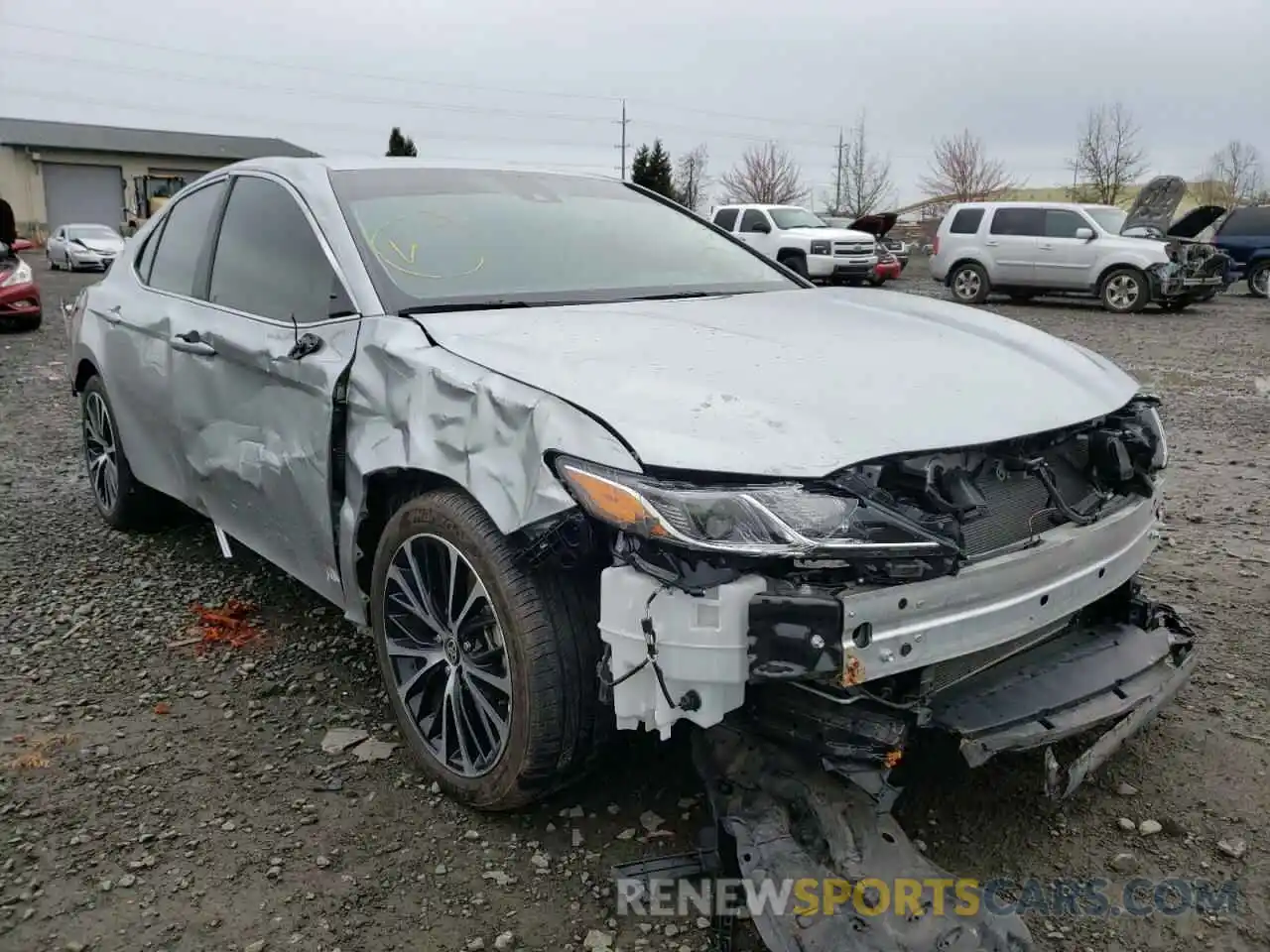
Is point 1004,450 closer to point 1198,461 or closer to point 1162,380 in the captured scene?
point 1198,461

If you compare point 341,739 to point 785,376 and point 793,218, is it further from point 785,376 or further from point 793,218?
point 793,218

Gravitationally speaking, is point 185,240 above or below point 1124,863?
above

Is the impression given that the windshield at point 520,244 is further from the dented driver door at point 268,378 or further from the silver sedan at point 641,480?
the dented driver door at point 268,378

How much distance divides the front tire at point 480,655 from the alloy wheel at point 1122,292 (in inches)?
639

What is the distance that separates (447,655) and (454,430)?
0.61 m

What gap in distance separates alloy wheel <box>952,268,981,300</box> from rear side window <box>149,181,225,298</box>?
52.4ft

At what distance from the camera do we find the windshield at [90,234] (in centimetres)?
2767

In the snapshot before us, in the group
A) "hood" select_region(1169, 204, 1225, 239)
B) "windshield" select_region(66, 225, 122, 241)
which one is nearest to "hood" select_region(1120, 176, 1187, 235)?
"hood" select_region(1169, 204, 1225, 239)

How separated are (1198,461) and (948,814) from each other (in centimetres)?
463

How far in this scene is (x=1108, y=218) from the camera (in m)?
17.1

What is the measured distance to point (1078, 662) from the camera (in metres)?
2.67

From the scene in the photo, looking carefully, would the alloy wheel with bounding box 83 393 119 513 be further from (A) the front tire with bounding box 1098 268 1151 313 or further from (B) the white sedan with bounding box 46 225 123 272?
(B) the white sedan with bounding box 46 225 123 272

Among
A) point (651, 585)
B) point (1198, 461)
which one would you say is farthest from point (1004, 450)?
point (1198, 461)

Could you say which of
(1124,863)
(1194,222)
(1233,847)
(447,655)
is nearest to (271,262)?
(447,655)
